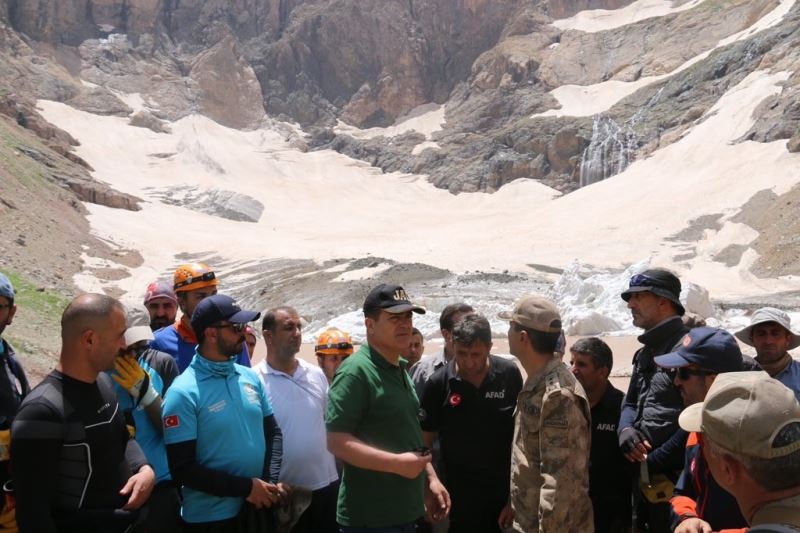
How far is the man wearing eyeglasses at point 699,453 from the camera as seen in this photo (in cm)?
259

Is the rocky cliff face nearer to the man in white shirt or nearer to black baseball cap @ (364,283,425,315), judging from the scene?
the man in white shirt

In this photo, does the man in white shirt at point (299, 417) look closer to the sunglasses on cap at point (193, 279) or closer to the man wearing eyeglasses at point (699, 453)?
the sunglasses on cap at point (193, 279)

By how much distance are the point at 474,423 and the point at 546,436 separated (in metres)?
0.66

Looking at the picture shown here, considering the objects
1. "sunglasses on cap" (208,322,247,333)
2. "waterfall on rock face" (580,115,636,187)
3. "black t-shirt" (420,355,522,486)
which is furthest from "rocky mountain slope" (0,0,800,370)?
"black t-shirt" (420,355,522,486)

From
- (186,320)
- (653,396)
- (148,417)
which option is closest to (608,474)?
(653,396)

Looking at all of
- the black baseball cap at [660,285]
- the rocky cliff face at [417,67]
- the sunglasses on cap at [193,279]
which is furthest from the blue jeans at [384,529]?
the rocky cliff face at [417,67]

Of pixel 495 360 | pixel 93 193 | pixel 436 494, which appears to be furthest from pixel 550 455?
pixel 93 193

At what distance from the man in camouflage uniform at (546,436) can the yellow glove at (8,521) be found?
215 cm

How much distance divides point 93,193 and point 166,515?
4052 centimetres

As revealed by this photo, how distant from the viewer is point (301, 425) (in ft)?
12.8

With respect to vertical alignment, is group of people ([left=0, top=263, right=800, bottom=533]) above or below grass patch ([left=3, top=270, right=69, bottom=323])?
above

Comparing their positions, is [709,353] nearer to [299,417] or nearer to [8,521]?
[299,417]

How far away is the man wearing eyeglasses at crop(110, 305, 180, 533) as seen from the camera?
327 cm

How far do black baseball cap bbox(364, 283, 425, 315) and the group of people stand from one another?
10 mm
